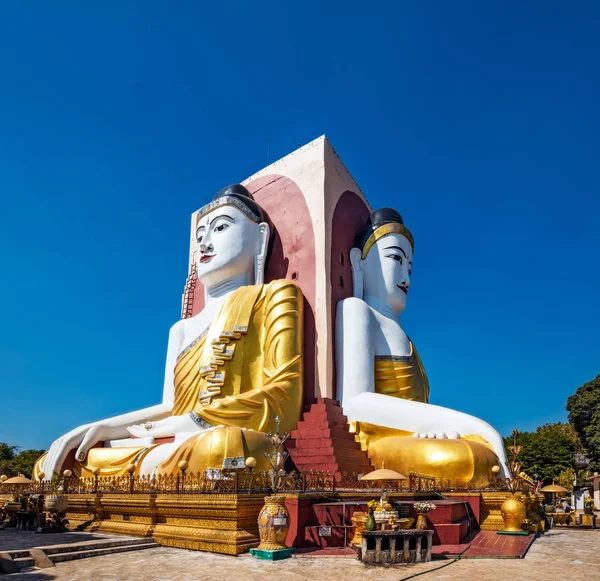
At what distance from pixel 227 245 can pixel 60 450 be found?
19.9 ft

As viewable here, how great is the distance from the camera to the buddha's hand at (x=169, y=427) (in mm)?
12289

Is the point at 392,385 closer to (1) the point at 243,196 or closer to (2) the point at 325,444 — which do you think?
(2) the point at 325,444

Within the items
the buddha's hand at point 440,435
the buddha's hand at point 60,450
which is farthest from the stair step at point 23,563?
the buddha's hand at point 440,435

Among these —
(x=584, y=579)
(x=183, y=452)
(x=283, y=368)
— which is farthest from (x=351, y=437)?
(x=584, y=579)

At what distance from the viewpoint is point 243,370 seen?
13742 millimetres

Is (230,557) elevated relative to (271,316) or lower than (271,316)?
lower

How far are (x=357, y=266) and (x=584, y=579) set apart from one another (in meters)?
10.3

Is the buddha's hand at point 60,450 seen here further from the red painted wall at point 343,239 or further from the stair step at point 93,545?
the red painted wall at point 343,239

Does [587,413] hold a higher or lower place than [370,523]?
higher

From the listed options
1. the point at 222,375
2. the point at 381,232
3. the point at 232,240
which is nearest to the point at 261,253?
the point at 232,240

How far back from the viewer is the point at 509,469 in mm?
11750

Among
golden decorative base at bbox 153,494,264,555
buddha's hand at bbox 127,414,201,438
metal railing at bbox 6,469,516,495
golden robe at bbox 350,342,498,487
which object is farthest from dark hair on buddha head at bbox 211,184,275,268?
golden decorative base at bbox 153,494,264,555

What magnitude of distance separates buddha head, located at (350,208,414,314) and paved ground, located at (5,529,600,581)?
8368 millimetres

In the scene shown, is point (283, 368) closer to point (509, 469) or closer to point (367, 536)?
point (509, 469)
